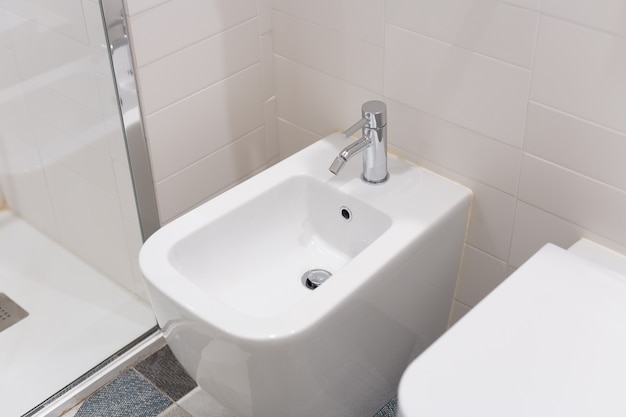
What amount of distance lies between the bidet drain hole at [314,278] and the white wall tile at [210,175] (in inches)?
14.0

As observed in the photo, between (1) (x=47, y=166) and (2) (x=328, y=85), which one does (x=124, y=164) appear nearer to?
(1) (x=47, y=166)

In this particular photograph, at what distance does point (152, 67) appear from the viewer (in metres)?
1.47

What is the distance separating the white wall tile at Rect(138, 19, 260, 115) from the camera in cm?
148

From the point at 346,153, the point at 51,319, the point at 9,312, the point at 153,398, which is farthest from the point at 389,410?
the point at 9,312

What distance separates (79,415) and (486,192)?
3.05ft

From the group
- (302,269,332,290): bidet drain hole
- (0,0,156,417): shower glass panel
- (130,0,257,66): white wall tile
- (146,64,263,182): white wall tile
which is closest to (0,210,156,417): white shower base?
(0,0,156,417): shower glass panel

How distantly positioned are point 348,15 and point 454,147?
0.31 meters

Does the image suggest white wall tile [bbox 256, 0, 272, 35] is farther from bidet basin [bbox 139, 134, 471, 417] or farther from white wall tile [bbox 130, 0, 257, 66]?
bidet basin [bbox 139, 134, 471, 417]

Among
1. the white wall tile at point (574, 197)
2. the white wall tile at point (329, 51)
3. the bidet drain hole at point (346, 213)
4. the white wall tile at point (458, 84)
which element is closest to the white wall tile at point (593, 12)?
the white wall tile at point (458, 84)

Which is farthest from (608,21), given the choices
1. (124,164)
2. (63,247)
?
(63,247)

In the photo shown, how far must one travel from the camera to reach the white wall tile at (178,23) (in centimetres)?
143

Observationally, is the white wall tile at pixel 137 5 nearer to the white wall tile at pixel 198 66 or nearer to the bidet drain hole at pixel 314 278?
the white wall tile at pixel 198 66

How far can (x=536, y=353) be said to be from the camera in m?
1.07

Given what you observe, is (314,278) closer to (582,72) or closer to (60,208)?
(582,72)
